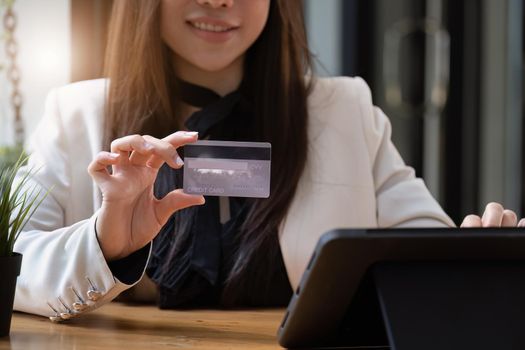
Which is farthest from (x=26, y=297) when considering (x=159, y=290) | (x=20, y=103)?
(x=20, y=103)

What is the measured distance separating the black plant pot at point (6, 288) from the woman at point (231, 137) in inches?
17.2

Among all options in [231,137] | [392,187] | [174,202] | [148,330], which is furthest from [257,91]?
[148,330]

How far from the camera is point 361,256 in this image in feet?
3.38

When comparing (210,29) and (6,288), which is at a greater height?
(210,29)

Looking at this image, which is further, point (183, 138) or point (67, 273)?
point (67, 273)

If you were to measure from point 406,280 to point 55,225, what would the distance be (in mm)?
1031

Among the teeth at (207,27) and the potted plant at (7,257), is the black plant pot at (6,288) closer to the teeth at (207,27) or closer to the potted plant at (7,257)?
the potted plant at (7,257)

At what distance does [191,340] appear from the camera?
126 cm

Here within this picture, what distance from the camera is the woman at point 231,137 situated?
187 cm

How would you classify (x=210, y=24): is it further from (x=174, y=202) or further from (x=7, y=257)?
(x=7, y=257)

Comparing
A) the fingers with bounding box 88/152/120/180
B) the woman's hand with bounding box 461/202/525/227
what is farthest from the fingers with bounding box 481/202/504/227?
the fingers with bounding box 88/152/120/180

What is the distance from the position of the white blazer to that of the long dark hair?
0.04 metres

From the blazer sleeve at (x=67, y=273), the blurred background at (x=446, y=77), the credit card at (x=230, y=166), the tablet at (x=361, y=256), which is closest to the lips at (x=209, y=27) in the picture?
the blazer sleeve at (x=67, y=273)

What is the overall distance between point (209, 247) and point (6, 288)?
2.05ft
